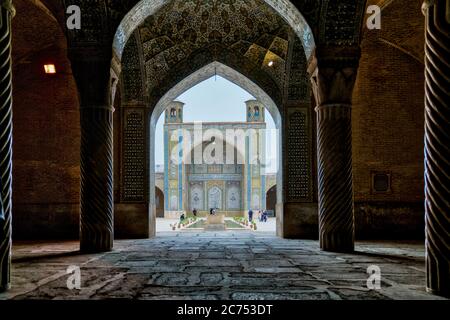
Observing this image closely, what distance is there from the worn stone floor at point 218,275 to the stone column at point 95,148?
38 centimetres

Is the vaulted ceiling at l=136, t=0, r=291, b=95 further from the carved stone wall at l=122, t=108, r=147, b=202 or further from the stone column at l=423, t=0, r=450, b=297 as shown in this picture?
the stone column at l=423, t=0, r=450, b=297

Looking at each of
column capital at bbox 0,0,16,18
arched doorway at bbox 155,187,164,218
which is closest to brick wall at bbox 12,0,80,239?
column capital at bbox 0,0,16,18

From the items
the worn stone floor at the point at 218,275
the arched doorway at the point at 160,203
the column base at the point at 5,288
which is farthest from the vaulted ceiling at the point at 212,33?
the arched doorway at the point at 160,203

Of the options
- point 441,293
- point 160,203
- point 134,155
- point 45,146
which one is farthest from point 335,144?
point 160,203

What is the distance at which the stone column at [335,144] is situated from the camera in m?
6.39

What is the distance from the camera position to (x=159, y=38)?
A: 9.75m

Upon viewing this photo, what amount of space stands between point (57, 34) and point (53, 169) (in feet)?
9.20

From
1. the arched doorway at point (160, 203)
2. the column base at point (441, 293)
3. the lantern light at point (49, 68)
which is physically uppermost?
the lantern light at point (49, 68)

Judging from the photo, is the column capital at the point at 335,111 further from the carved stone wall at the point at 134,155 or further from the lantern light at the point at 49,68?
the lantern light at the point at 49,68

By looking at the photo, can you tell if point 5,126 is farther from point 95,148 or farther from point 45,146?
point 45,146

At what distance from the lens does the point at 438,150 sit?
3.46 meters

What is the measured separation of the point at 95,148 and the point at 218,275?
10.1 ft

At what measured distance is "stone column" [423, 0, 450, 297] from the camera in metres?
3.37
